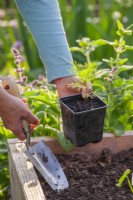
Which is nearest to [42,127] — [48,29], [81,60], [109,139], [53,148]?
[53,148]

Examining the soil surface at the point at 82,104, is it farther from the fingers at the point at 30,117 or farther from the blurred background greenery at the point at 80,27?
the blurred background greenery at the point at 80,27

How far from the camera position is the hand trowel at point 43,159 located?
1.79 metres

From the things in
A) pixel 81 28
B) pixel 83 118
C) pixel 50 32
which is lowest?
pixel 81 28

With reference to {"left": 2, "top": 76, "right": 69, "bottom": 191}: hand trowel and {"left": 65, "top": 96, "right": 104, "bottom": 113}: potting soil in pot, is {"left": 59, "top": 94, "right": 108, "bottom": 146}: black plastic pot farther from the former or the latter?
{"left": 2, "top": 76, "right": 69, "bottom": 191}: hand trowel

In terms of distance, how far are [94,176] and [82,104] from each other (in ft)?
0.82

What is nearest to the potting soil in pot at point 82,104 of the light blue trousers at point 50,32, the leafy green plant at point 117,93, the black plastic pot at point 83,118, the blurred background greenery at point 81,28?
the black plastic pot at point 83,118

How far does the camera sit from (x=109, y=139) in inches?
81.4

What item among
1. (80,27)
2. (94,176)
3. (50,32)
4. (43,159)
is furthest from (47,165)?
(80,27)

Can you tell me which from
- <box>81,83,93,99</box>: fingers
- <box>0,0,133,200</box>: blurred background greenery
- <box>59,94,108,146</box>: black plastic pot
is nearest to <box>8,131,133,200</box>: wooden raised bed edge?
<box>59,94,108,146</box>: black plastic pot

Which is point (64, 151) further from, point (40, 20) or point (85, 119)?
point (40, 20)

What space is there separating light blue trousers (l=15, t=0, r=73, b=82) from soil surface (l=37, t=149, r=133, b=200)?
32 centimetres

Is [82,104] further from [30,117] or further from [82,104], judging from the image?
[30,117]

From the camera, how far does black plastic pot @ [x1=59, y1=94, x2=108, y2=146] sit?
1.83m

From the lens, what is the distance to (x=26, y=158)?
193 centimetres
